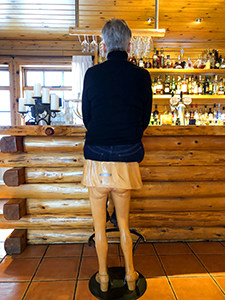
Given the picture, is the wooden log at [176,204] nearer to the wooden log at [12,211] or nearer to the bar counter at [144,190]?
the bar counter at [144,190]

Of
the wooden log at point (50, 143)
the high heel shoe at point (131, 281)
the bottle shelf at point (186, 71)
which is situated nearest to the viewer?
the high heel shoe at point (131, 281)

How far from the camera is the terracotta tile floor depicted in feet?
5.33

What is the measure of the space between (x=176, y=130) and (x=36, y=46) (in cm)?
392

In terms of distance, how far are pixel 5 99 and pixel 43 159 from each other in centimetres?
358

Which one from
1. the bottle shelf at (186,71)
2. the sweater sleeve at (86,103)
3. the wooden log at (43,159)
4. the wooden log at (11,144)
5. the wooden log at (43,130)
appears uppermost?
the bottle shelf at (186,71)

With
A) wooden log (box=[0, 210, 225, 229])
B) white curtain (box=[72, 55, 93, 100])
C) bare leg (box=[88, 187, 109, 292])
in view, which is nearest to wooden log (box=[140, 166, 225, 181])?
wooden log (box=[0, 210, 225, 229])

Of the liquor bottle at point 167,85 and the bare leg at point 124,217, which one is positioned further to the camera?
the liquor bottle at point 167,85

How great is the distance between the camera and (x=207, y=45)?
4746 millimetres

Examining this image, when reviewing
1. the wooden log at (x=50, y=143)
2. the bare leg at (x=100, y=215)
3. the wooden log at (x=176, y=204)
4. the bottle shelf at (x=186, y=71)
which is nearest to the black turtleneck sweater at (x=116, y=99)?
the bare leg at (x=100, y=215)

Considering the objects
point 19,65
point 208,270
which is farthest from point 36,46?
point 208,270

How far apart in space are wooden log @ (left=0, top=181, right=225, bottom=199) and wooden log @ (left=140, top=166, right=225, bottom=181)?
0.17 feet

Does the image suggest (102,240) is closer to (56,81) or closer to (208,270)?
(208,270)

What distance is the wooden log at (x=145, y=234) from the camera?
234cm

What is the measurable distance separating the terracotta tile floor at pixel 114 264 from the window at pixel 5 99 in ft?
11.4
